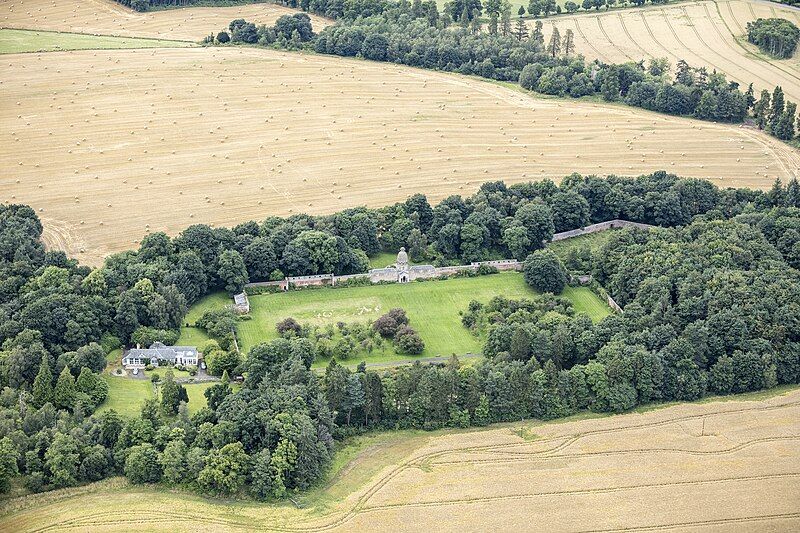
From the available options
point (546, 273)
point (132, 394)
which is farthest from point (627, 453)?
point (132, 394)

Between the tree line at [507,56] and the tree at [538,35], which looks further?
the tree at [538,35]

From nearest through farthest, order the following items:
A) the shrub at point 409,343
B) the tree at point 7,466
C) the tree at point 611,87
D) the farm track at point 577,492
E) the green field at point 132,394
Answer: the tree at point 7,466 → the farm track at point 577,492 → the green field at point 132,394 → the shrub at point 409,343 → the tree at point 611,87

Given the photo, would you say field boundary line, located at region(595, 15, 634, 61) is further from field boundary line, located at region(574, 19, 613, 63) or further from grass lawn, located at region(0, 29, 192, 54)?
grass lawn, located at region(0, 29, 192, 54)

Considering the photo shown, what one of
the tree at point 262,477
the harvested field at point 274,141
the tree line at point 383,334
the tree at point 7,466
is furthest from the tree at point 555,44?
the tree at point 7,466

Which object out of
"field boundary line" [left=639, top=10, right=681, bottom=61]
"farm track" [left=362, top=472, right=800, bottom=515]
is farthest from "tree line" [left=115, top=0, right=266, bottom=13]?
"farm track" [left=362, top=472, right=800, bottom=515]

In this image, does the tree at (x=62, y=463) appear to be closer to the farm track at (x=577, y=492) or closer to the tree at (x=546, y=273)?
the farm track at (x=577, y=492)

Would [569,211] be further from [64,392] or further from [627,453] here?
[64,392]
